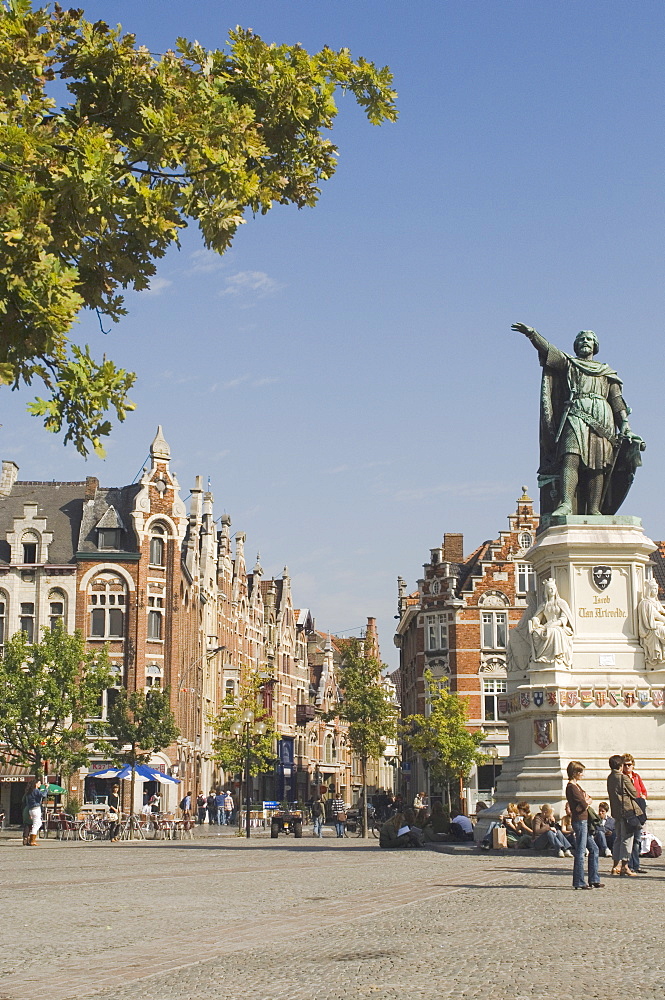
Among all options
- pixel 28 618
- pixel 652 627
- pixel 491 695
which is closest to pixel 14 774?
pixel 28 618

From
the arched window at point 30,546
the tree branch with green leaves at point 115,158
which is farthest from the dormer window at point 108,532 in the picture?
the tree branch with green leaves at point 115,158

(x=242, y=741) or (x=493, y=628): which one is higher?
(x=493, y=628)

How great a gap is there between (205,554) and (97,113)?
6148 centimetres

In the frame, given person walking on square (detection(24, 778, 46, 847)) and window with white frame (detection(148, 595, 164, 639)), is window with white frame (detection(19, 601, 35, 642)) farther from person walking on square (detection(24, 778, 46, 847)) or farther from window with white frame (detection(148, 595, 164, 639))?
person walking on square (detection(24, 778, 46, 847))

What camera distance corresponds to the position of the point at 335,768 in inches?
4304

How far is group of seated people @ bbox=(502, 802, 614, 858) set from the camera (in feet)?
64.5

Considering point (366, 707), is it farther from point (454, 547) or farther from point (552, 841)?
point (454, 547)

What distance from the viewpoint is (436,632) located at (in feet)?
210

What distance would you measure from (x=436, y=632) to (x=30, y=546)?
20.5 m

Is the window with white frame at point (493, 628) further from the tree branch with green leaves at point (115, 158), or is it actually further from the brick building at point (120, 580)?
the tree branch with green leaves at point (115, 158)

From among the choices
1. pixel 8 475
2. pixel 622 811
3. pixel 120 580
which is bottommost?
pixel 622 811

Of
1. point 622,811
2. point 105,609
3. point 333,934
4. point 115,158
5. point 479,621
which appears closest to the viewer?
point 115,158

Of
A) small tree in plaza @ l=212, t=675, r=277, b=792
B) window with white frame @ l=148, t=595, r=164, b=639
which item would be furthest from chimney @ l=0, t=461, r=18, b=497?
small tree in plaza @ l=212, t=675, r=277, b=792

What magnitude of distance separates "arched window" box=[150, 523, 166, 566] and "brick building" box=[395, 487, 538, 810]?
13.8m
